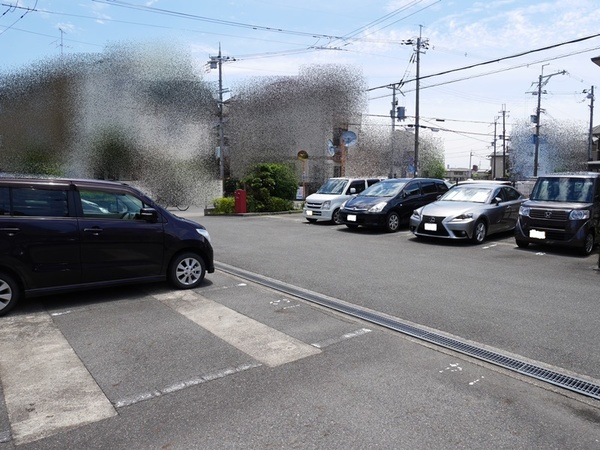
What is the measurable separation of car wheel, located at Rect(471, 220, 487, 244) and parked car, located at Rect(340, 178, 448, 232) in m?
2.74

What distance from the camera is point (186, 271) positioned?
6434mm

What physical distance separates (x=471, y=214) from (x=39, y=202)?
29.6 ft

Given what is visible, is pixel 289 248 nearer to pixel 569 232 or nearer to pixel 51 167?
pixel 569 232

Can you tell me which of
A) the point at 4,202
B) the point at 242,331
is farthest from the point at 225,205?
the point at 242,331

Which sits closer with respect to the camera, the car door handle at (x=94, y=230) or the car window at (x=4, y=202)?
the car window at (x=4, y=202)

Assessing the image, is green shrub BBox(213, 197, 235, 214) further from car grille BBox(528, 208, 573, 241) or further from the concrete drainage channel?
the concrete drainage channel

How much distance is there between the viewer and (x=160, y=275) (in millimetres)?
6219

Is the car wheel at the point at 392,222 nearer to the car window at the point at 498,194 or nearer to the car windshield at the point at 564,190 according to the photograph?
the car window at the point at 498,194

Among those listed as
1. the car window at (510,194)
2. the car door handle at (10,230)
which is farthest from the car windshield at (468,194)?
the car door handle at (10,230)


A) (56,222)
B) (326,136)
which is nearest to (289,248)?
(56,222)

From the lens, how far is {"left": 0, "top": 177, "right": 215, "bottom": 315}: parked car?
511 centimetres

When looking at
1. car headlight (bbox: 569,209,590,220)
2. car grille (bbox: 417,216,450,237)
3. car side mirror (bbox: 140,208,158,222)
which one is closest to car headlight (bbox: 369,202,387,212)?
car grille (bbox: 417,216,450,237)

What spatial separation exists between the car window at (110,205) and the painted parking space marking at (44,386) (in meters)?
1.59

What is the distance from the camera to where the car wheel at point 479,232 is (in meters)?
10.7
